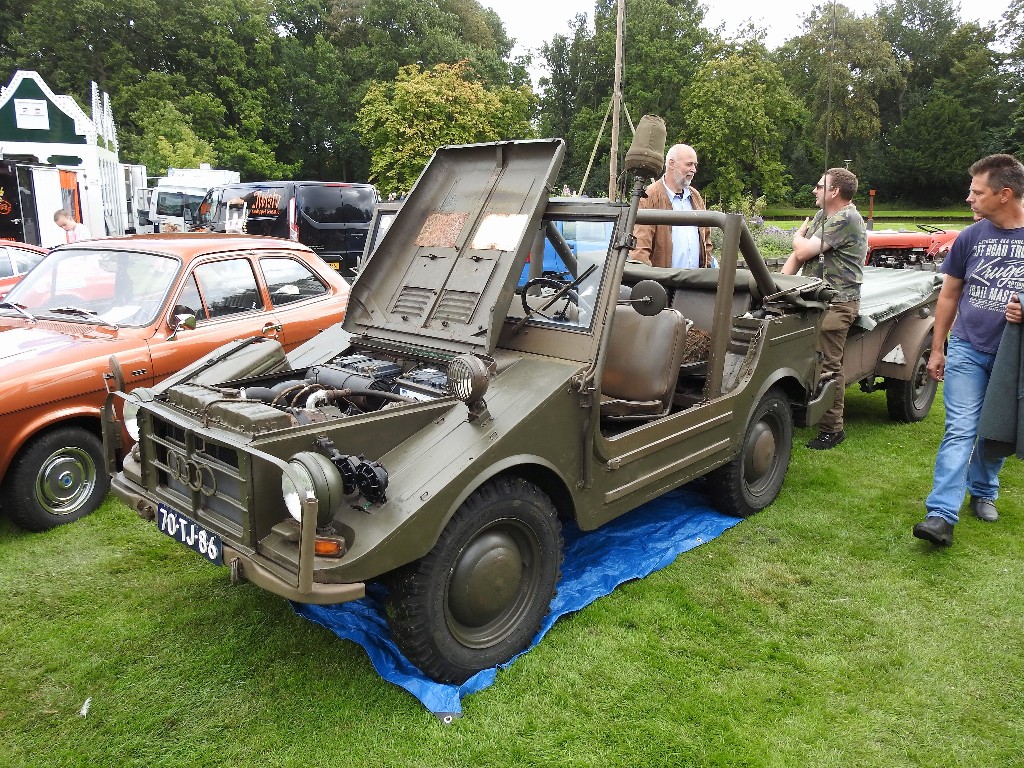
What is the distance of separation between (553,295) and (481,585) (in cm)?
175

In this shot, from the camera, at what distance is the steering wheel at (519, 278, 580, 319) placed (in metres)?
4.14

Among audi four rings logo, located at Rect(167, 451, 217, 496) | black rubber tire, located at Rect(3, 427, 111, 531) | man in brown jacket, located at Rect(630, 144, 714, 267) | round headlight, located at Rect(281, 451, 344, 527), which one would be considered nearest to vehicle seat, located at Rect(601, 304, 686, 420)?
round headlight, located at Rect(281, 451, 344, 527)

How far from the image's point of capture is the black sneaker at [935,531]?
4.53 metres

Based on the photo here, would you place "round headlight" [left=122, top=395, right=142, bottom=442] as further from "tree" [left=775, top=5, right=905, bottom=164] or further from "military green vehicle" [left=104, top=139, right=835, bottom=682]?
"tree" [left=775, top=5, right=905, bottom=164]

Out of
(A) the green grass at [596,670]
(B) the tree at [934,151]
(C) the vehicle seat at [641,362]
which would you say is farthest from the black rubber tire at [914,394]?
(B) the tree at [934,151]

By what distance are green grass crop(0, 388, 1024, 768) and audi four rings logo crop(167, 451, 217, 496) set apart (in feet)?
2.96

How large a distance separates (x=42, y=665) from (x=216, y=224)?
518 inches

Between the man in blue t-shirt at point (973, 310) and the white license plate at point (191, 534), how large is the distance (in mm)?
4000

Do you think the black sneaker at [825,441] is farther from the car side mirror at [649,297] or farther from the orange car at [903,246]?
the orange car at [903,246]

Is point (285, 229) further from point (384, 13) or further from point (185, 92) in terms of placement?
point (384, 13)

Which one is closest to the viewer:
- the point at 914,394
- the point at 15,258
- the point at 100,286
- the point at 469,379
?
the point at 469,379

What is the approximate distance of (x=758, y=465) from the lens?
5180 mm

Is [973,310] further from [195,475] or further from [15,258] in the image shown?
[15,258]

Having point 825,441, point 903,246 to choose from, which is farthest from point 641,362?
point 903,246
